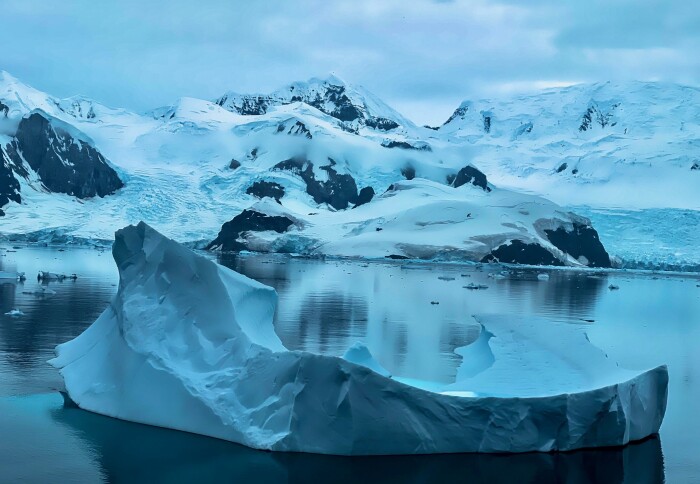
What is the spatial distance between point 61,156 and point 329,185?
43810mm

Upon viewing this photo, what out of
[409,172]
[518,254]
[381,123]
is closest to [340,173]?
[409,172]

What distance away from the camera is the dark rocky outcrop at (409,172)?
14188 cm

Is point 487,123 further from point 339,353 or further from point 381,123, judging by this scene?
point 339,353

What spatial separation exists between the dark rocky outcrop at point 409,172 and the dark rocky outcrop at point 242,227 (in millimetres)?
49783

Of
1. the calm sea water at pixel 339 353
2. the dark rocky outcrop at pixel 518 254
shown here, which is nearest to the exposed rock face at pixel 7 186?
the dark rocky outcrop at pixel 518 254

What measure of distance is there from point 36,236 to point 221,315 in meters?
83.8

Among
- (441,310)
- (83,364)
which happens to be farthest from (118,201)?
(83,364)

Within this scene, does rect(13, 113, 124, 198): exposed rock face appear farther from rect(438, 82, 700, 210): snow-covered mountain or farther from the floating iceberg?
the floating iceberg

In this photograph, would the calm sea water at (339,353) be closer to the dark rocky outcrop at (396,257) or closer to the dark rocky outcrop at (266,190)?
the dark rocky outcrop at (396,257)

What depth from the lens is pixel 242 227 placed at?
92875 mm

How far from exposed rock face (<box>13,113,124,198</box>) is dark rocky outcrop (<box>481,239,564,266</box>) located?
64574 millimetres

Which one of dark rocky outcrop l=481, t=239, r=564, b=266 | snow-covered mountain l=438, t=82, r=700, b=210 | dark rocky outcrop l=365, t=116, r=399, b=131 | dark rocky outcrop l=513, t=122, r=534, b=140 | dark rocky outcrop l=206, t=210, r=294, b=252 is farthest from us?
dark rocky outcrop l=365, t=116, r=399, b=131

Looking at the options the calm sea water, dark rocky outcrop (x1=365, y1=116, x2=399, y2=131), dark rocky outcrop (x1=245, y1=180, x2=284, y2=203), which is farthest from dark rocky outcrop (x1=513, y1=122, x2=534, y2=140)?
the calm sea water

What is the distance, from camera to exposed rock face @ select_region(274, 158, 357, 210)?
5684 inches
